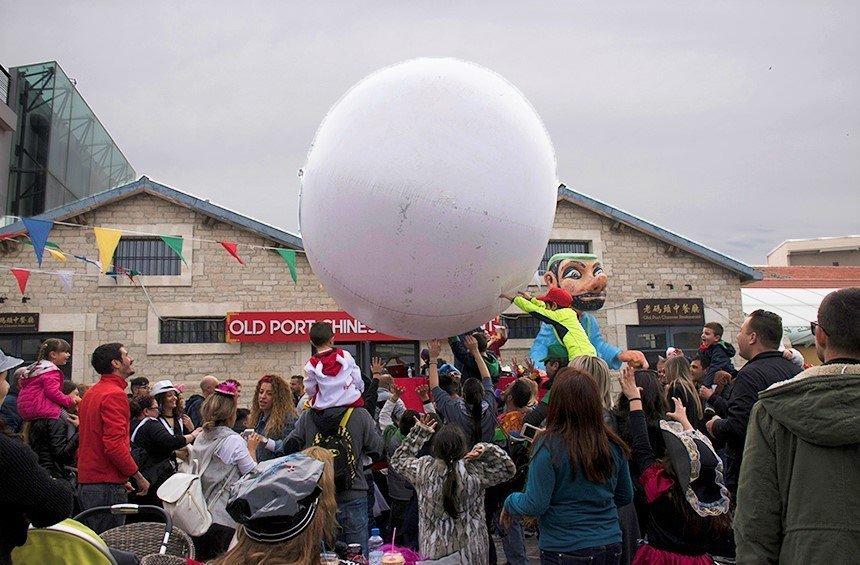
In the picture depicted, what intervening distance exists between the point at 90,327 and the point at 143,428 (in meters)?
8.87

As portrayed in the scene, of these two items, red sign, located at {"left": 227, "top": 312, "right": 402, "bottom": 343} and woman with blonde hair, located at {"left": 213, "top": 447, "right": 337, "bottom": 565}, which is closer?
woman with blonde hair, located at {"left": 213, "top": 447, "right": 337, "bottom": 565}

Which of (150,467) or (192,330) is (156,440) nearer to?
(150,467)

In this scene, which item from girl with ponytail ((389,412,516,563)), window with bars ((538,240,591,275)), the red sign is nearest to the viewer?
girl with ponytail ((389,412,516,563))

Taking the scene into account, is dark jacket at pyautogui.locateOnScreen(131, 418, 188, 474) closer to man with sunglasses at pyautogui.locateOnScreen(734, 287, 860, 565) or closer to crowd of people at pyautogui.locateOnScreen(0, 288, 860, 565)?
crowd of people at pyautogui.locateOnScreen(0, 288, 860, 565)

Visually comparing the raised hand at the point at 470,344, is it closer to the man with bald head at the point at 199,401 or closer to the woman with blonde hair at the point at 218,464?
the woman with blonde hair at the point at 218,464

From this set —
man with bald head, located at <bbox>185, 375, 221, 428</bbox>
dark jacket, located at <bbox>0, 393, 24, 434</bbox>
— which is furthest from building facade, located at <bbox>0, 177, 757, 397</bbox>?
dark jacket, located at <bbox>0, 393, 24, 434</bbox>

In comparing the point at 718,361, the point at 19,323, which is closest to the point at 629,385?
the point at 718,361

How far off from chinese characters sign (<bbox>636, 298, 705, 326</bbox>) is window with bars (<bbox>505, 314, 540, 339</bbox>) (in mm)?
2301

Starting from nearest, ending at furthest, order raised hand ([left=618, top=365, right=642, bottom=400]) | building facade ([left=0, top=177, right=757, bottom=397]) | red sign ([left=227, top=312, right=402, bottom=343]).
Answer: raised hand ([left=618, top=365, right=642, bottom=400])
building facade ([left=0, top=177, right=757, bottom=397])
red sign ([left=227, top=312, right=402, bottom=343])

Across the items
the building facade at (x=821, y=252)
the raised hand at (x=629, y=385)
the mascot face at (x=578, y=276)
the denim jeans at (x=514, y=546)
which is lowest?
the denim jeans at (x=514, y=546)

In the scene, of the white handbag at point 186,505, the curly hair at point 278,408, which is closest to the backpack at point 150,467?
the curly hair at point 278,408

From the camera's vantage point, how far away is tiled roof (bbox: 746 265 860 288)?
22.4 meters

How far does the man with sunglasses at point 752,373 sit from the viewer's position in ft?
10.2

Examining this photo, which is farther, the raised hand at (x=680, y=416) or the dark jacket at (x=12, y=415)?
the dark jacket at (x=12, y=415)
